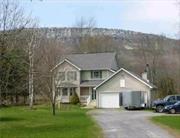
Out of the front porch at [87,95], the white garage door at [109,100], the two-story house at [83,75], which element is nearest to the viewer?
the white garage door at [109,100]

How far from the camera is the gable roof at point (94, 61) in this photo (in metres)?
68.3

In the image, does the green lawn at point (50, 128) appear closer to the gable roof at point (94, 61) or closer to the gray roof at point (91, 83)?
the gray roof at point (91, 83)

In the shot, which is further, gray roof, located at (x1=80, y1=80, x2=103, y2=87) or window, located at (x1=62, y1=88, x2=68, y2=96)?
window, located at (x1=62, y1=88, x2=68, y2=96)

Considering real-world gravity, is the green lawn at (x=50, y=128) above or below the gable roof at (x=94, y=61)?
below

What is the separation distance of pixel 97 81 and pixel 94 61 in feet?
13.2

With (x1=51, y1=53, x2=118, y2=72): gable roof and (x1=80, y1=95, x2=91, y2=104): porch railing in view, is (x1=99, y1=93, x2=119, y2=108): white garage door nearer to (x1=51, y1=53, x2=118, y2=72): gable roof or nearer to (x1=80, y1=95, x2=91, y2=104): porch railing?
(x1=80, y1=95, x2=91, y2=104): porch railing

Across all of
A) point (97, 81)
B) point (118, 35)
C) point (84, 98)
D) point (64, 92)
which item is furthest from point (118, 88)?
point (118, 35)

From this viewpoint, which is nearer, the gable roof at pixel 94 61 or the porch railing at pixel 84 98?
the porch railing at pixel 84 98

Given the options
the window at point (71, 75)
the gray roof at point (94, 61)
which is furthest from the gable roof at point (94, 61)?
the window at point (71, 75)

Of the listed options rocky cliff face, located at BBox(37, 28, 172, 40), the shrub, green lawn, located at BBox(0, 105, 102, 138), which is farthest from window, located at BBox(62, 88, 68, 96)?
green lawn, located at BBox(0, 105, 102, 138)

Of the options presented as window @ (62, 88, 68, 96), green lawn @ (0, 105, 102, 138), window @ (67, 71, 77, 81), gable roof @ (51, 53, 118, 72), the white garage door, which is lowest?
green lawn @ (0, 105, 102, 138)

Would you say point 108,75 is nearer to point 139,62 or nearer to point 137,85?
point 137,85

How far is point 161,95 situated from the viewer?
6956 cm

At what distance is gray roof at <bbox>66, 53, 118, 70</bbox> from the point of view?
68438mm
